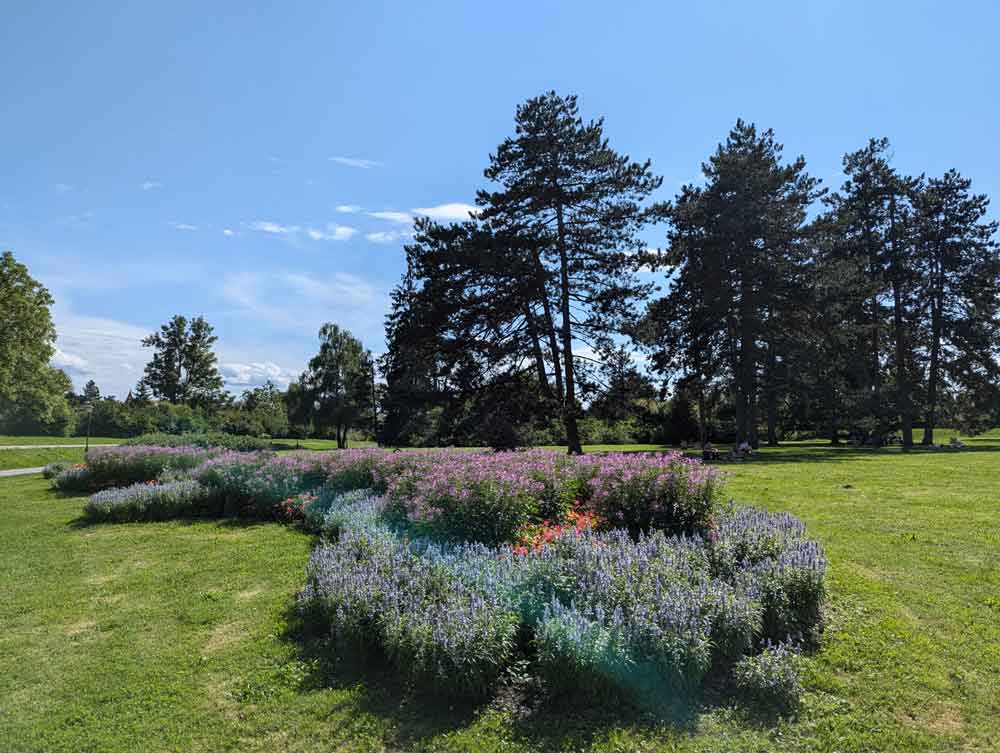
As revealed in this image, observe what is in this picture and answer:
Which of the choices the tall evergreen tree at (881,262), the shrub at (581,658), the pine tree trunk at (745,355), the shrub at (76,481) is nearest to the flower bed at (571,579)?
the shrub at (581,658)

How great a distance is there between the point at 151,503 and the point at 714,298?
22.1 metres

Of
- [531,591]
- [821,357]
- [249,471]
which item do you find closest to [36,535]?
[249,471]

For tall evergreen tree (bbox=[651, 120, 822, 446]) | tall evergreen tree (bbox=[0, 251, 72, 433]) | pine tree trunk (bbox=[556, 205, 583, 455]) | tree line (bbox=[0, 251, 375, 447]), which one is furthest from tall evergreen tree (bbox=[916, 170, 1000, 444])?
tall evergreen tree (bbox=[0, 251, 72, 433])

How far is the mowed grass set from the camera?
304 cm

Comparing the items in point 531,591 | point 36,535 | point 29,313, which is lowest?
point 36,535

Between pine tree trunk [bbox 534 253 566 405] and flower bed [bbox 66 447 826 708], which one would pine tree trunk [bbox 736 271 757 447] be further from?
flower bed [bbox 66 447 826 708]

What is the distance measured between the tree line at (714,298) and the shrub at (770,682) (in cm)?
1619

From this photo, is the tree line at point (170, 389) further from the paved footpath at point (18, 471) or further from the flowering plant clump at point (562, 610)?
the flowering plant clump at point (562, 610)

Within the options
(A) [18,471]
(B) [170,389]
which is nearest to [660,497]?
(A) [18,471]

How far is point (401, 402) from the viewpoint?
1089 inches

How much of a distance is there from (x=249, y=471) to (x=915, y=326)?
34782mm

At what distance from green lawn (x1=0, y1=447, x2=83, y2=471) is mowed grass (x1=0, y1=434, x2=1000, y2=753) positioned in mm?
18717

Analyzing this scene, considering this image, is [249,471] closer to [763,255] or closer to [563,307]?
[563,307]

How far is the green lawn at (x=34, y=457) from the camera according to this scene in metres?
21.3
